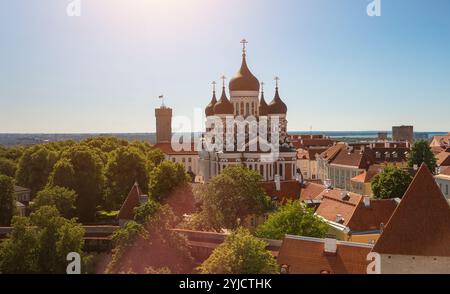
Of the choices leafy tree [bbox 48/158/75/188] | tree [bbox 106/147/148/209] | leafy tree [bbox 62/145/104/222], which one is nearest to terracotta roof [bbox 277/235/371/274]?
leafy tree [bbox 62/145/104/222]

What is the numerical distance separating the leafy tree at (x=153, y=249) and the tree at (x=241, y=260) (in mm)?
2902

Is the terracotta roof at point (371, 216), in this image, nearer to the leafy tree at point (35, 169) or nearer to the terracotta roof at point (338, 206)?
the terracotta roof at point (338, 206)

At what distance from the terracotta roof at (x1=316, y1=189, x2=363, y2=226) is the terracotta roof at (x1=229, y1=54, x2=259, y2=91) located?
80.5 ft

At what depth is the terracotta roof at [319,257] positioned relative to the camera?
69.1 ft

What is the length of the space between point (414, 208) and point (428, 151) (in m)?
36.0

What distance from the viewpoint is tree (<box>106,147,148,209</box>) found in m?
46.1

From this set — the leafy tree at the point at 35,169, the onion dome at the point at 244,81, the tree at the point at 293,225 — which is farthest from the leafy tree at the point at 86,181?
the tree at the point at 293,225

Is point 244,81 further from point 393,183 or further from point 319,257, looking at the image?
point 319,257

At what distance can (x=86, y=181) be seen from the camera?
44.0 m

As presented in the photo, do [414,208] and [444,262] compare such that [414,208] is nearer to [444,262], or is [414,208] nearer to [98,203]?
[444,262]

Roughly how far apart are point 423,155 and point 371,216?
2519 centimetres

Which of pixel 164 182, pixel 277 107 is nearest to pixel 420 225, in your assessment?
pixel 164 182

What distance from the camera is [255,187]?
33656 mm
